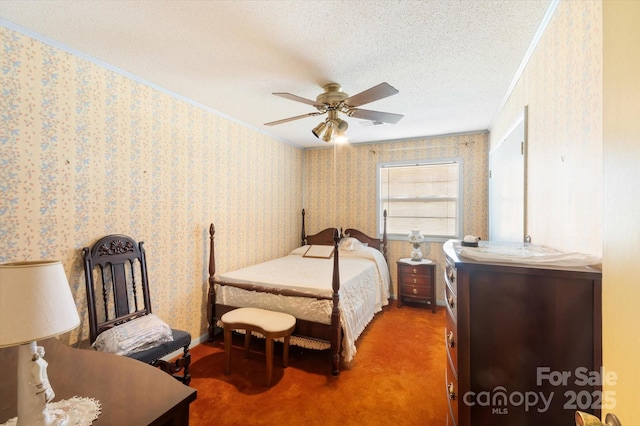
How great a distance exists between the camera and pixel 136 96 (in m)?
2.39

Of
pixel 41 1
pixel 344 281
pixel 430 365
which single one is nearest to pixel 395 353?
pixel 430 365

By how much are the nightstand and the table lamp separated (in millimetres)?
3758

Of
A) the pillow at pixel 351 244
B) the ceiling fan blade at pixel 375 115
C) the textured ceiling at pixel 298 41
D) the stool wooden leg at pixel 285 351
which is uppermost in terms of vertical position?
the textured ceiling at pixel 298 41

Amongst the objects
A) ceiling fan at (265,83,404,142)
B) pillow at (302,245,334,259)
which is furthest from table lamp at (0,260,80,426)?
pillow at (302,245,334,259)

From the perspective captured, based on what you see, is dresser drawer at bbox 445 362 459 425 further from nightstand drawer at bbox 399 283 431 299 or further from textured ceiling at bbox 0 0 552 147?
nightstand drawer at bbox 399 283 431 299

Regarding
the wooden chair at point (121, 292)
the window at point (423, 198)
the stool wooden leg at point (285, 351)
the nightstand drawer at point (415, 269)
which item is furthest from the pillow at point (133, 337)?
the window at point (423, 198)

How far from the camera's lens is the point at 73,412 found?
0.86 metres

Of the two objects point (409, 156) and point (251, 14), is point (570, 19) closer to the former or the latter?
point (251, 14)

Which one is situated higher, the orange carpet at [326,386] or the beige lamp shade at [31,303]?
the beige lamp shade at [31,303]

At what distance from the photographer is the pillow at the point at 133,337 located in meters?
1.84

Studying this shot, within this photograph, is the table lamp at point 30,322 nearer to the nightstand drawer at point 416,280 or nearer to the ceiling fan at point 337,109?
the ceiling fan at point 337,109

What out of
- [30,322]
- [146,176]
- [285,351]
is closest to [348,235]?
[285,351]

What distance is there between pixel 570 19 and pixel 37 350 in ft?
8.31

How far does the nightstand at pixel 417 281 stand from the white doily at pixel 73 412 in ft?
11.9
